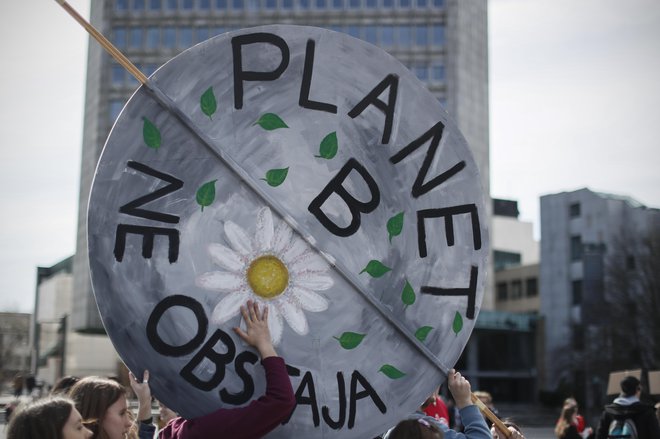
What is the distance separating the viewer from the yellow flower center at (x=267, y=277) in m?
3.11

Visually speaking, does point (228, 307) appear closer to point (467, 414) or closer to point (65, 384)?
point (467, 414)

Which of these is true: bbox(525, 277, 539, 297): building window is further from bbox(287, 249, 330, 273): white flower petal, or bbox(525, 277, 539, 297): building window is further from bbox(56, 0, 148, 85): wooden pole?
bbox(56, 0, 148, 85): wooden pole

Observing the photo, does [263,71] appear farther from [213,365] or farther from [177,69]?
[213,365]

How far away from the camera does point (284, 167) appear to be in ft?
10.5

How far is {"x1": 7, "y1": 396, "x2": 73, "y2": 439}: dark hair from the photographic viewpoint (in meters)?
2.77

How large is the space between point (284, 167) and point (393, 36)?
6335 cm

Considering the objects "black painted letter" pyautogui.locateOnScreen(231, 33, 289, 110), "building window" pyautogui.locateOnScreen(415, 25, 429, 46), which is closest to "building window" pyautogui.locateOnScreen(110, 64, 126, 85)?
"building window" pyautogui.locateOnScreen(415, 25, 429, 46)

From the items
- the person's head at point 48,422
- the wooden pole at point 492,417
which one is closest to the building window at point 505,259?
the wooden pole at point 492,417

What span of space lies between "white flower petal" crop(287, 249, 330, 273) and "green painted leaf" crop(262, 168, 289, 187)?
26cm

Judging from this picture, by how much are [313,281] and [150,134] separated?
0.74 meters

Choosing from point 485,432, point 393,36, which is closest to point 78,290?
point 393,36

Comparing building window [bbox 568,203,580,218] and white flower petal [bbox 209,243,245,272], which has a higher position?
building window [bbox 568,203,580,218]

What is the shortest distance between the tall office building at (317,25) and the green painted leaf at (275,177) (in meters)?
61.6

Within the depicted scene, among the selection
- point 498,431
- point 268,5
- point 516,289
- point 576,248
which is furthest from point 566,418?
point 516,289
